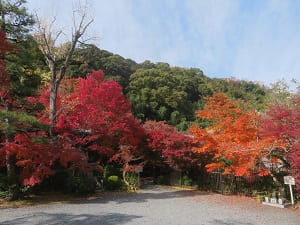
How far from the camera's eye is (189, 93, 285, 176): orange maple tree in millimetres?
8977

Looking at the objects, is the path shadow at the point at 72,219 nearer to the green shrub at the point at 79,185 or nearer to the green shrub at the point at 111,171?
the green shrub at the point at 79,185

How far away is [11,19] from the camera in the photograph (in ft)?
27.8

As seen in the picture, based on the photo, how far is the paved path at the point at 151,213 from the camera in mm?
6367

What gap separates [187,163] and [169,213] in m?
5.41

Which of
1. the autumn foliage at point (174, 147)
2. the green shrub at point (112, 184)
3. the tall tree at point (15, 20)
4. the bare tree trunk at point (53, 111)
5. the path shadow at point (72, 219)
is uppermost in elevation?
the tall tree at point (15, 20)

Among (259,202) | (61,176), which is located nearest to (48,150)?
(61,176)

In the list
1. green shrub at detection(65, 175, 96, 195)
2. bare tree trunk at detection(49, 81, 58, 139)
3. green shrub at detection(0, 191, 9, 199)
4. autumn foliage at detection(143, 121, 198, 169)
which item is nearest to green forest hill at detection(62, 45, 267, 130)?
autumn foliage at detection(143, 121, 198, 169)

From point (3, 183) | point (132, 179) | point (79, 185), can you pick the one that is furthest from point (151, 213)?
point (3, 183)

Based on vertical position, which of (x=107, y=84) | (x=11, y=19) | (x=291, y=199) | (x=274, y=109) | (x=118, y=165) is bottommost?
(x=291, y=199)

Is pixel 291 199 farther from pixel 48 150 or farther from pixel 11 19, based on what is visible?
pixel 11 19

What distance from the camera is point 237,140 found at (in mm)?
10391

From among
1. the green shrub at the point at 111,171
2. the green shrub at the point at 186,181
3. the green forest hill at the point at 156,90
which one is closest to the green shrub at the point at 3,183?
the green shrub at the point at 111,171

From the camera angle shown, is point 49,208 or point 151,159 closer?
point 49,208

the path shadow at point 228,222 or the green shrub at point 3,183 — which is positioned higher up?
the green shrub at point 3,183
